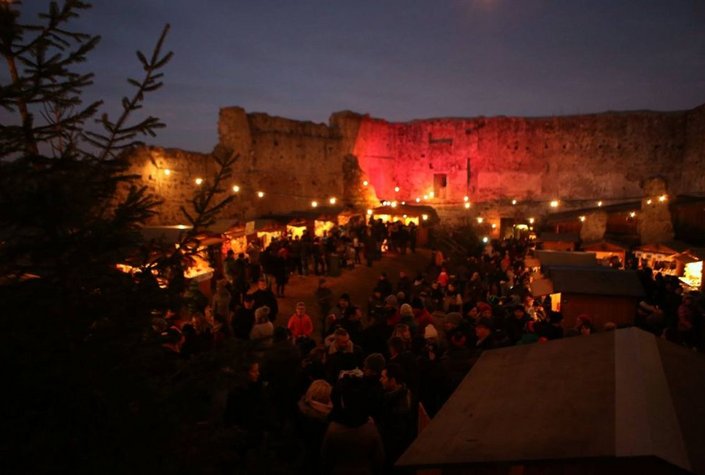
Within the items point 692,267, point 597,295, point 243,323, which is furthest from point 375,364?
point 692,267

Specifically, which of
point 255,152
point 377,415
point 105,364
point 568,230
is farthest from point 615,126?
point 105,364

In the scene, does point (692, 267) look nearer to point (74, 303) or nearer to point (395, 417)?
point (395, 417)

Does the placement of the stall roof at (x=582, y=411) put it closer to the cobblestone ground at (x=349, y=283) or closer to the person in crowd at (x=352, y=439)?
the person in crowd at (x=352, y=439)

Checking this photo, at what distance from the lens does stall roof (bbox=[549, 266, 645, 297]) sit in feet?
26.2

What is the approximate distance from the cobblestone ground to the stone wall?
29.9 feet

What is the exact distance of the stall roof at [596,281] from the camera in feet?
26.2

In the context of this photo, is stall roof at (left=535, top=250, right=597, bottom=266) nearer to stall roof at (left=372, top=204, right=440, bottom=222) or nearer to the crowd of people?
the crowd of people

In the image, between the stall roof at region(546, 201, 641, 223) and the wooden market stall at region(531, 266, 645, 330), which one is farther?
the stall roof at region(546, 201, 641, 223)

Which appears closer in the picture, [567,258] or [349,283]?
[567,258]

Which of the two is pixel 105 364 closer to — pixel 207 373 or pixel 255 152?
pixel 207 373

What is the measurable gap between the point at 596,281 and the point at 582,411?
711 cm

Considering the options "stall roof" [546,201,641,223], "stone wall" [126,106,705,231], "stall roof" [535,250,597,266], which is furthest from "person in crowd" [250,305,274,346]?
"stone wall" [126,106,705,231]

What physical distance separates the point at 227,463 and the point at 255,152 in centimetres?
2318

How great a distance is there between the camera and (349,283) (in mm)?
13883
